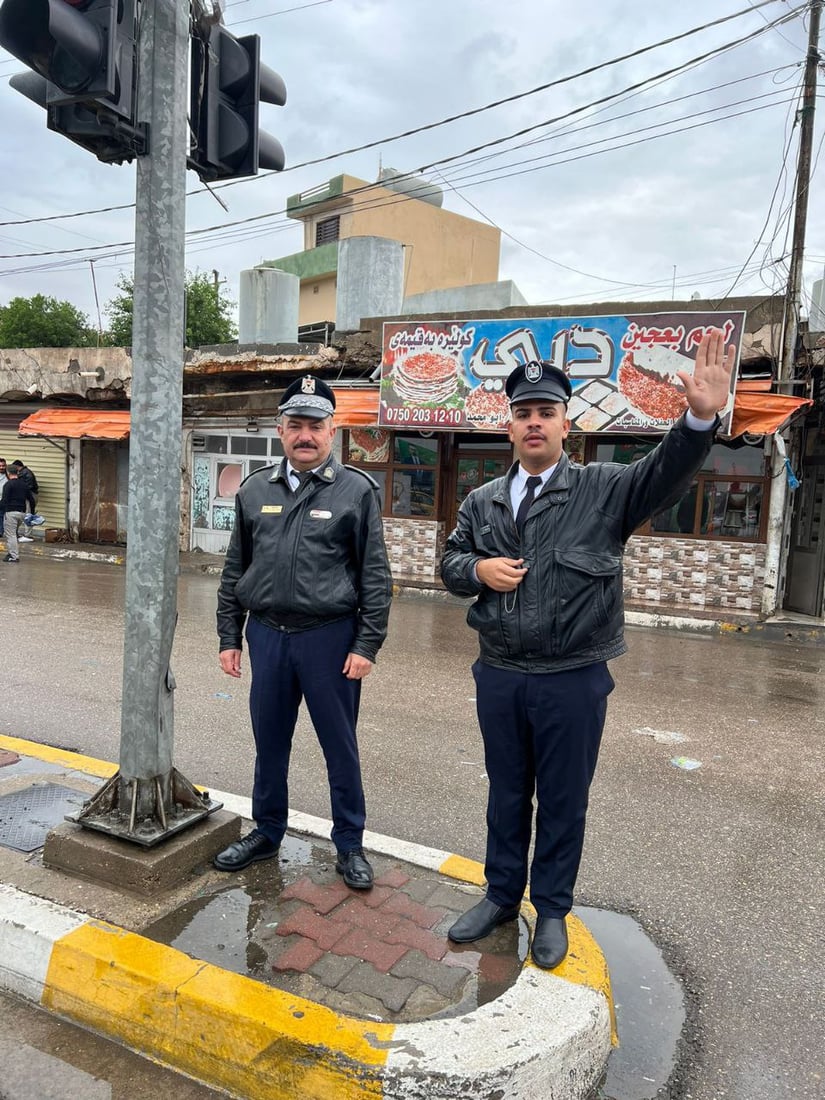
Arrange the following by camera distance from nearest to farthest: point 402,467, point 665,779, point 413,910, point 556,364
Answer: point 413,910
point 665,779
point 556,364
point 402,467

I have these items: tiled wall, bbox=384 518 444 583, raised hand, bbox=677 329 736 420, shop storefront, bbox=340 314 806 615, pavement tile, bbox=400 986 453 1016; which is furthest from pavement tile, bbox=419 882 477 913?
tiled wall, bbox=384 518 444 583

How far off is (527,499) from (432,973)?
1652 mm

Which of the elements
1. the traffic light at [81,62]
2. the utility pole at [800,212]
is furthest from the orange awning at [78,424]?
the traffic light at [81,62]

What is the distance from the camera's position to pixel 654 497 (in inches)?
100

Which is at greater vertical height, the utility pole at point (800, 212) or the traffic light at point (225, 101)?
the utility pole at point (800, 212)

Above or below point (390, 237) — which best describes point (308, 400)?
below

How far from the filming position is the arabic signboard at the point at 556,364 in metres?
11.0

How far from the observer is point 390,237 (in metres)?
30.4

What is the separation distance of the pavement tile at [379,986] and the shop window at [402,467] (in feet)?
37.1

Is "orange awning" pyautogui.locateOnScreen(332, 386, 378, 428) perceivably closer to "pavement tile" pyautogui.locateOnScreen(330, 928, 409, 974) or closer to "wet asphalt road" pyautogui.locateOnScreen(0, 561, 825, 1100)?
"wet asphalt road" pyautogui.locateOnScreen(0, 561, 825, 1100)

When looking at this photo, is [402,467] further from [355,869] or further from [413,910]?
[413,910]

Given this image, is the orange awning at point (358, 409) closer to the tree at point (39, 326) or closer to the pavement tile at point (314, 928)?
the pavement tile at point (314, 928)

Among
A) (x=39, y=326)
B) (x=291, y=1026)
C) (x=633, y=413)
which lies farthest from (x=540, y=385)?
(x=39, y=326)

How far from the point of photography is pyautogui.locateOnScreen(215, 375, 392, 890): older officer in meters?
3.10
